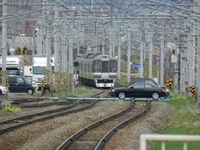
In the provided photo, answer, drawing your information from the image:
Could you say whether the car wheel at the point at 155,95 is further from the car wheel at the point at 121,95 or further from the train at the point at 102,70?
the train at the point at 102,70

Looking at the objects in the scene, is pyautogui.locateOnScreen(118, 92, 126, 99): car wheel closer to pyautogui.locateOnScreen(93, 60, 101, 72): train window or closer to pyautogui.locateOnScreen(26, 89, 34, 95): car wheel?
pyautogui.locateOnScreen(26, 89, 34, 95): car wheel

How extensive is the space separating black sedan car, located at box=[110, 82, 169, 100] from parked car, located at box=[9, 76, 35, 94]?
738 centimetres

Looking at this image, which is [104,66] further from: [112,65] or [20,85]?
[20,85]

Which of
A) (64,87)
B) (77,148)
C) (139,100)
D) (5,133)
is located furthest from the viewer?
(64,87)

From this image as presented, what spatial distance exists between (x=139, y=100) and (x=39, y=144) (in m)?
26.6

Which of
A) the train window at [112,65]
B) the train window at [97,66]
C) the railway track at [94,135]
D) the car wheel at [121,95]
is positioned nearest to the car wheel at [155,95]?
the car wheel at [121,95]

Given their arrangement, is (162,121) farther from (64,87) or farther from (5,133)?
(64,87)

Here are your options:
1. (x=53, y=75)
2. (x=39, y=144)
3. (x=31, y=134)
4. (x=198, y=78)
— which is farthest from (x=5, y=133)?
(x=53, y=75)

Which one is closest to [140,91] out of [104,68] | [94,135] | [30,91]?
[30,91]

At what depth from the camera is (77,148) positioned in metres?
17.4

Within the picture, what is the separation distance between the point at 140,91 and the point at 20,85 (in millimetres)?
9751

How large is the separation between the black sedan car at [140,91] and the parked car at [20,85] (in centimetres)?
738

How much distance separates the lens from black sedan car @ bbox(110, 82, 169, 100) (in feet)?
147

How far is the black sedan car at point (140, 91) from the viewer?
4469 centimetres
